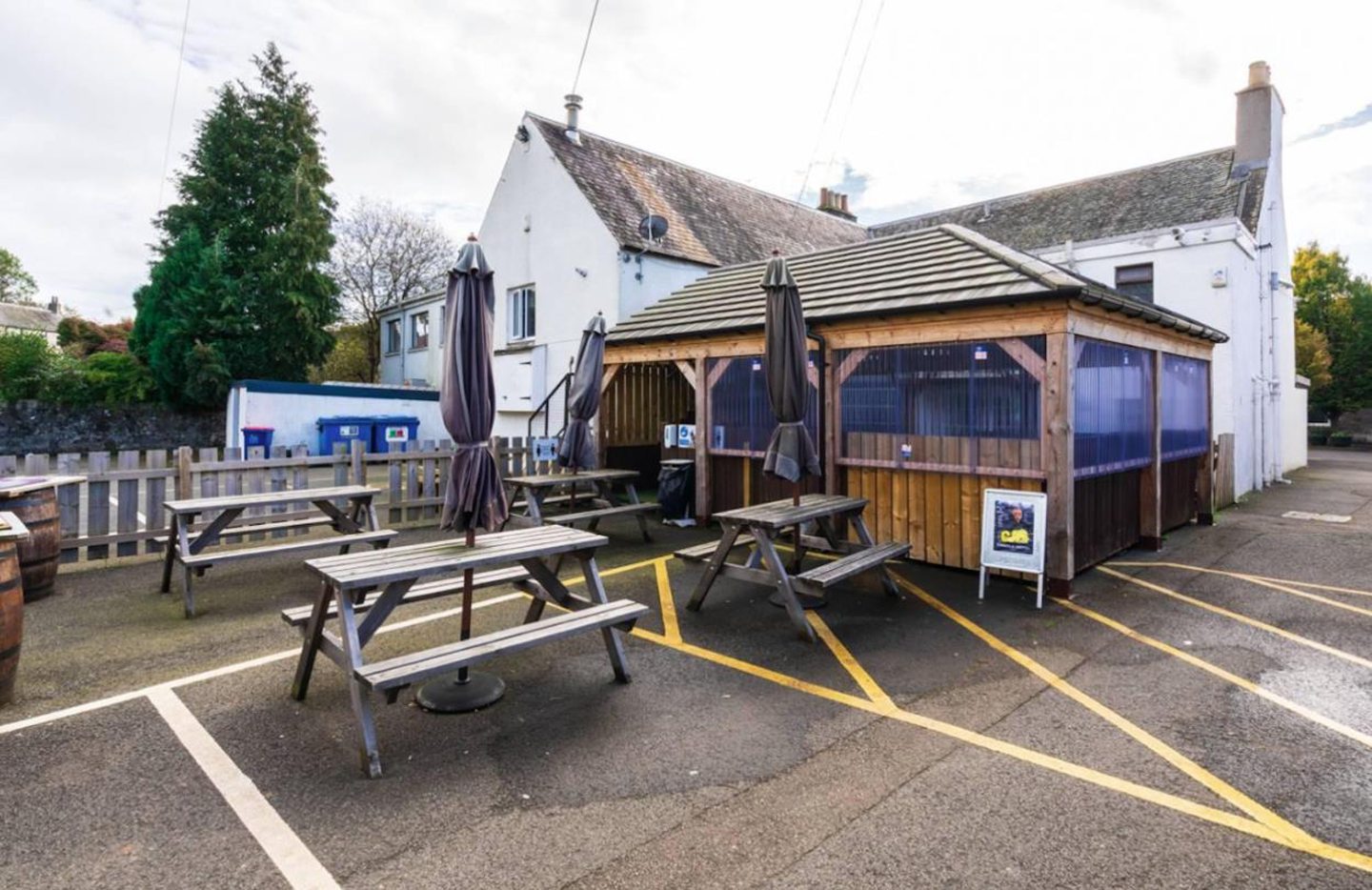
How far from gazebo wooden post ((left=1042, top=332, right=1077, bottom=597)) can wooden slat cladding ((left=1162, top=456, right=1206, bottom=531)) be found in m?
4.27

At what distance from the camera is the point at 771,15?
7926 mm

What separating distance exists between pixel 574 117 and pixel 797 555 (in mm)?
14450

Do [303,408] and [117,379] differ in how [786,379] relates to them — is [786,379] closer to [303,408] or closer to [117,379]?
[303,408]

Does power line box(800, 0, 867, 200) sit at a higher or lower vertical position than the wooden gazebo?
higher

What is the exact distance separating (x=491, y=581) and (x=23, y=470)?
6408mm

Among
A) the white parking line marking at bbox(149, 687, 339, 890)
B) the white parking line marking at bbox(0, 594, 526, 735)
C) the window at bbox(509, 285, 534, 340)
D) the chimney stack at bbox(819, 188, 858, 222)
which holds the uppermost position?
the chimney stack at bbox(819, 188, 858, 222)

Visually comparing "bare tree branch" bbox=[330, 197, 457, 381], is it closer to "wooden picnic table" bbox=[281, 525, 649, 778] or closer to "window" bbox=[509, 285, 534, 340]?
"window" bbox=[509, 285, 534, 340]

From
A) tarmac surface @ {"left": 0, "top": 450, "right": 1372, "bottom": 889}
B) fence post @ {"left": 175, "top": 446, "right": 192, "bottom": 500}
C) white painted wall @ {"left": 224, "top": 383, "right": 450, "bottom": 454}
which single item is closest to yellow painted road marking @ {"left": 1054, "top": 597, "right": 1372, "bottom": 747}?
tarmac surface @ {"left": 0, "top": 450, "right": 1372, "bottom": 889}

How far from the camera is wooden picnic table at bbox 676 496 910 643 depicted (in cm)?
543

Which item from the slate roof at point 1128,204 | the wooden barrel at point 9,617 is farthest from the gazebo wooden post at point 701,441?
the slate roof at point 1128,204

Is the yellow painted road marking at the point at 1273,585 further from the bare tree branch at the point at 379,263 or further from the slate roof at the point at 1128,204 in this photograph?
the bare tree branch at the point at 379,263

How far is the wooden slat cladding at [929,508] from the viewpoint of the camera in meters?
7.38

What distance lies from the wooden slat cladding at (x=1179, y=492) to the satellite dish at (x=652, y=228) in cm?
1031

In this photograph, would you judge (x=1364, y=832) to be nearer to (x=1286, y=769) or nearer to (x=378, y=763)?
(x=1286, y=769)
